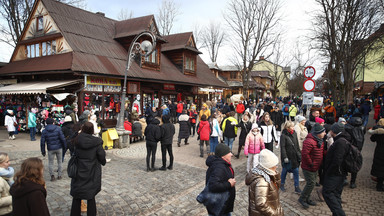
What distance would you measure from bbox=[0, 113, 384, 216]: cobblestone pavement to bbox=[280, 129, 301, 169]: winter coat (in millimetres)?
828

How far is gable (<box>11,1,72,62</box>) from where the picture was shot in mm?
14375

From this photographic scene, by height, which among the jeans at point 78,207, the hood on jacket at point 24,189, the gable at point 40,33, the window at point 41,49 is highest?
the gable at point 40,33

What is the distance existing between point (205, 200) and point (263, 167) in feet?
3.17

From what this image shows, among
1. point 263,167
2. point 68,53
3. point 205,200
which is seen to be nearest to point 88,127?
point 205,200

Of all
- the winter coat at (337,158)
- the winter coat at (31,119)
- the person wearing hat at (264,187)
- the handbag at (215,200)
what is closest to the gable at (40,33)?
the winter coat at (31,119)

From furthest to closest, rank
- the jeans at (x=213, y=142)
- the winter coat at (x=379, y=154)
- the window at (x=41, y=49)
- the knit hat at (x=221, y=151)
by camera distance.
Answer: the window at (x=41, y=49) < the jeans at (x=213, y=142) < the winter coat at (x=379, y=154) < the knit hat at (x=221, y=151)

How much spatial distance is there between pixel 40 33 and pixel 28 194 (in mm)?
16152

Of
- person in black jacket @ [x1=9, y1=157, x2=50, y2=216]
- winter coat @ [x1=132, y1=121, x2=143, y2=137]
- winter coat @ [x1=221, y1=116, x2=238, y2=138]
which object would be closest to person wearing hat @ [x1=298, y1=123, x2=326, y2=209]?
winter coat @ [x1=221, y1=116, x2=238, y2=138]

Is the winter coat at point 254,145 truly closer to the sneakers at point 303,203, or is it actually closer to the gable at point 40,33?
the sneakers at point 303,203

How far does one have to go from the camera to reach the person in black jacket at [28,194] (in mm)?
2822

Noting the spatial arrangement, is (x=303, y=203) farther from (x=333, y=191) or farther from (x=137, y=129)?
(x=137, y=129)

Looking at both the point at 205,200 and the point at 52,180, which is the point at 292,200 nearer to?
the point at 205,200

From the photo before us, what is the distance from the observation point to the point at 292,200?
5.47m

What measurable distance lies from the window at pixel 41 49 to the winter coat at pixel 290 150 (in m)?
14.9
